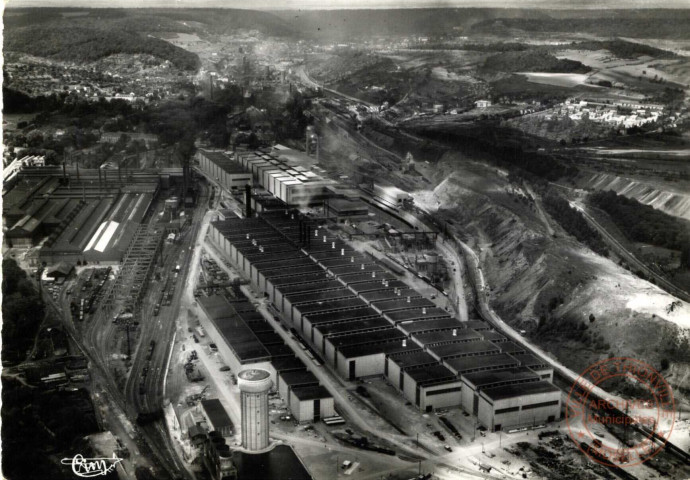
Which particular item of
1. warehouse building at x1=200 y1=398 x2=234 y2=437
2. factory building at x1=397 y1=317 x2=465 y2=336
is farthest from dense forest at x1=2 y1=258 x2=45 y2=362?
factory building at x1=397 y1=317 x2=465 y2=336

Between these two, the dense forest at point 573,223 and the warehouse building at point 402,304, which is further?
the dense forest at point 573,223

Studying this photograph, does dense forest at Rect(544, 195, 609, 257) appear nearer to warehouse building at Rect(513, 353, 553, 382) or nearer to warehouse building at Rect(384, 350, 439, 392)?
warehouse building at Rect(513, 353, 553, 382)

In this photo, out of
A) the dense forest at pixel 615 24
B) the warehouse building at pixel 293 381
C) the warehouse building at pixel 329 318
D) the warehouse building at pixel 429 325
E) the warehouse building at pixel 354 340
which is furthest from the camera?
the dense forest at pixel 615 24

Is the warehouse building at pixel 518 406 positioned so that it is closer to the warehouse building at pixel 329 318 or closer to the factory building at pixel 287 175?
the warehouse building at pixel 329 318

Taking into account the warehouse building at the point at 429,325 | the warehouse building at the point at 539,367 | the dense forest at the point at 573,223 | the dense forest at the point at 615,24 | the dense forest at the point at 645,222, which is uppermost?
the dense forest at the point at 615,24

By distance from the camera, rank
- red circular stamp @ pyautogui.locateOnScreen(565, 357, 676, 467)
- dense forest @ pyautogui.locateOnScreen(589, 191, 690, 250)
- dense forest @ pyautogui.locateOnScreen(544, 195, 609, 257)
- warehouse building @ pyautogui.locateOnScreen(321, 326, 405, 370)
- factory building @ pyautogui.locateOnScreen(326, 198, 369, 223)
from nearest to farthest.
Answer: red circular stamp @ pyautogui.locateOnScreen(565, 357, 676, 467), warehouse building @ pyautogui.locateOnScreen(321, 326, 405, 370), dense forest @ pyautogui.locateOnScreen(589, 191, 690, 250), dense forest @ pyautogui.locateOnScreen(544, 195, 609, 257), factory building @ pyautogui.locateOnScreen(326, 198, 369, 223)

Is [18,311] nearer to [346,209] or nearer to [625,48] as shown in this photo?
[346,209]

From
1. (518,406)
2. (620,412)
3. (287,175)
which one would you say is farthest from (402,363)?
(287,175)

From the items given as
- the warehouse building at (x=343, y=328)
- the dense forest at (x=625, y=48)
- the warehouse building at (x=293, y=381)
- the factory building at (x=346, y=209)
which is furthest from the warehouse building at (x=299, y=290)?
the dense forest at (x=625, y=48)

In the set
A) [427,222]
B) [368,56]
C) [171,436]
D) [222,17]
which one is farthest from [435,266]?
[171,436]
